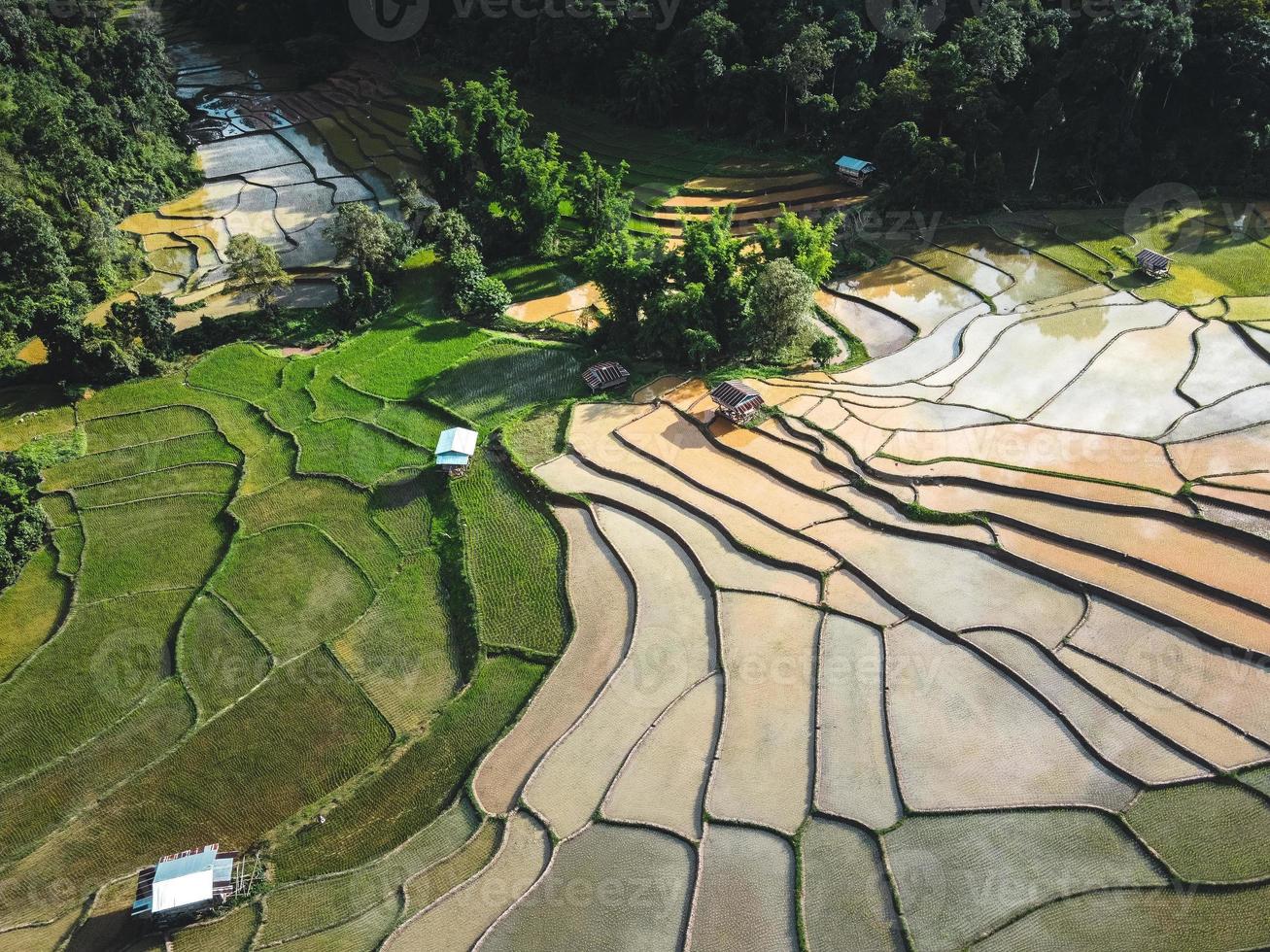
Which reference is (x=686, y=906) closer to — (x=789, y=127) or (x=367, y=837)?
(x=367, y=837)

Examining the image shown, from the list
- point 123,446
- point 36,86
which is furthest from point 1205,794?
point 36,86

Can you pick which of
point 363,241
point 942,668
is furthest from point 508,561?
point 363,241

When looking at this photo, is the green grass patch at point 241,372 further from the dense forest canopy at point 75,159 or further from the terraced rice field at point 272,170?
the terraced rice field at point 272,170

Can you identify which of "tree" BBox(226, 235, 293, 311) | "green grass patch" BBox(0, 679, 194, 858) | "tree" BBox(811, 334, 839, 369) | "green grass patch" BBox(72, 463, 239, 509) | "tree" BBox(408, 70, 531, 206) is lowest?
"green grass patch" BBox(0, 679, 194, 858)

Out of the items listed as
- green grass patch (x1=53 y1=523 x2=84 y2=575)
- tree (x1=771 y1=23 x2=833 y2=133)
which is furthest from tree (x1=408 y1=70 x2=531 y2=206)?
green grass patch (x1=53 y1=523 x2=84 y2=575)

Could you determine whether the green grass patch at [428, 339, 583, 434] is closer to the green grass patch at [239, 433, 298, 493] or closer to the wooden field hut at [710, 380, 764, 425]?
the green grass patch at [239, 433, 298, 493]
